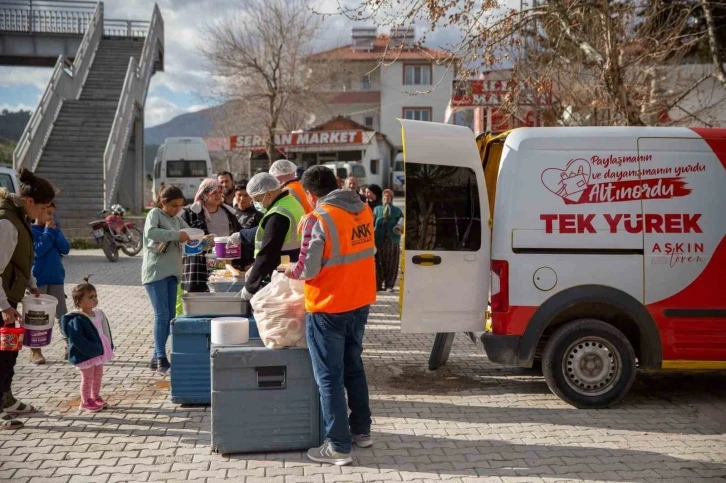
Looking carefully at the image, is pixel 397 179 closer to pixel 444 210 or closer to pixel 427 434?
pixel 444 210

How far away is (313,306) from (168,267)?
283cm

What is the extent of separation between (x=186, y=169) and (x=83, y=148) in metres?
6.90

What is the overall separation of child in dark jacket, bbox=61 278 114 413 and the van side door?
4.59m

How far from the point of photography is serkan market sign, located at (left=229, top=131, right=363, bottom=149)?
41.6m

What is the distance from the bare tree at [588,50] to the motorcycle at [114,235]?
9782mm

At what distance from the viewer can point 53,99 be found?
26.8 m

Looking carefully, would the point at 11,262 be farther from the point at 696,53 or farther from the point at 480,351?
the point at 696,53

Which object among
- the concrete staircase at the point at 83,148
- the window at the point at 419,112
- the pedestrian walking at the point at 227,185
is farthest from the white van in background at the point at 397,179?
the pedestrian walking at the point at 227,185

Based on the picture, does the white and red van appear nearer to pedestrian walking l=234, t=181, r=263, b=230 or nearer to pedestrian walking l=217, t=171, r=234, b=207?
pedestrian walking l=234, t=181, r=263, b=230

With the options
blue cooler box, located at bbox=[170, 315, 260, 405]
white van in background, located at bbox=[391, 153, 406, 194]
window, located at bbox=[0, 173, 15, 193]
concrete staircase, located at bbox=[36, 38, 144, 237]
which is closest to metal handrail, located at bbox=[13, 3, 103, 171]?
concrete staircase, located at bbox=[36, 38, 144, 237]

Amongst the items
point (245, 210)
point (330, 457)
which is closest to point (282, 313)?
point (330, 457)

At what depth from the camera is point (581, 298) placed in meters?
6.68

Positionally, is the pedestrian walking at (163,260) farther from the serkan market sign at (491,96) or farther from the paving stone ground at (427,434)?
the serkan market sign at (491,96)

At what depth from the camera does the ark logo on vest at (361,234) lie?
5.35 meters
